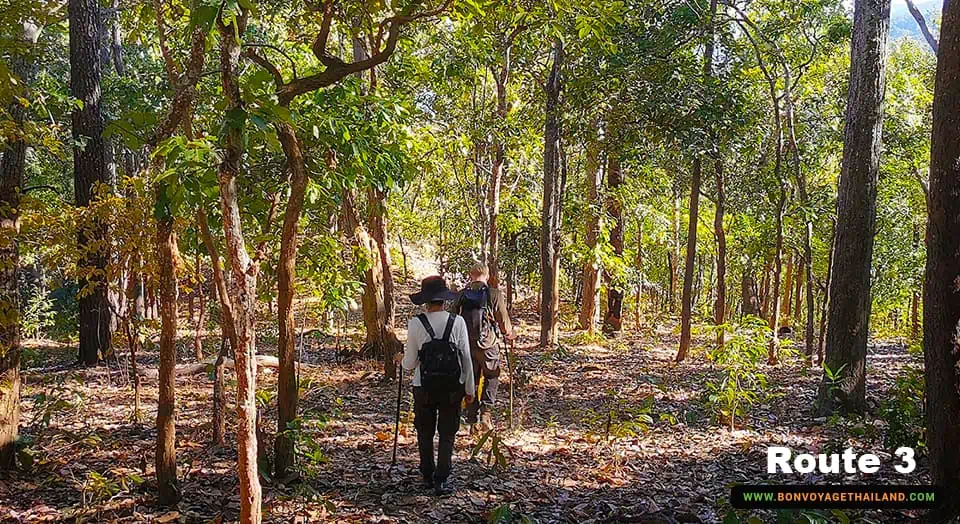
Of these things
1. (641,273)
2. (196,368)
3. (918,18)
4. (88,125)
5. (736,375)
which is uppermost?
(918,18)

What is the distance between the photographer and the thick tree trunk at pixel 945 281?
391 cm

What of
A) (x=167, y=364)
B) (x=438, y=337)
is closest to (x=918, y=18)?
(x=438, y=337)

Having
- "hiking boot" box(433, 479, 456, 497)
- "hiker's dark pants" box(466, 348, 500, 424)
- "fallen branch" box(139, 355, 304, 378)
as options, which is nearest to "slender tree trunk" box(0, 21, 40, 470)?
"hiking boot" box(433, 479, 456, 497)

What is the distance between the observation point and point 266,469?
224 inches

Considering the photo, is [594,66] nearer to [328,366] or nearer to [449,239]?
[328,366]

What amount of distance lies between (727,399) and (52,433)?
7.49 meters

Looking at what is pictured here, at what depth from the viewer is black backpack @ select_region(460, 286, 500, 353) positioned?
731 cm

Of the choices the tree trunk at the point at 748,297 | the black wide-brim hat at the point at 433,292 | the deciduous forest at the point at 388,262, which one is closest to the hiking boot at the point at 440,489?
the deciduous forest at the point at 388,262

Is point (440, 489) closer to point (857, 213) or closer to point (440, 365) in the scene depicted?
point (440, 365)

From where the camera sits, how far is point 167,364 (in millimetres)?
4922

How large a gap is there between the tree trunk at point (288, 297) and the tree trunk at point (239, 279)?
919 millimetres

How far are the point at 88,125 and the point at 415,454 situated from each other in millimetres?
8081

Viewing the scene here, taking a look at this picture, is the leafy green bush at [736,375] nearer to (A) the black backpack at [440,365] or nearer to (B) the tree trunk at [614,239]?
(A) the black backpack at [440,365]

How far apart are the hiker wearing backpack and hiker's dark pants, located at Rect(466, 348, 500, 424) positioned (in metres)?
1.42
